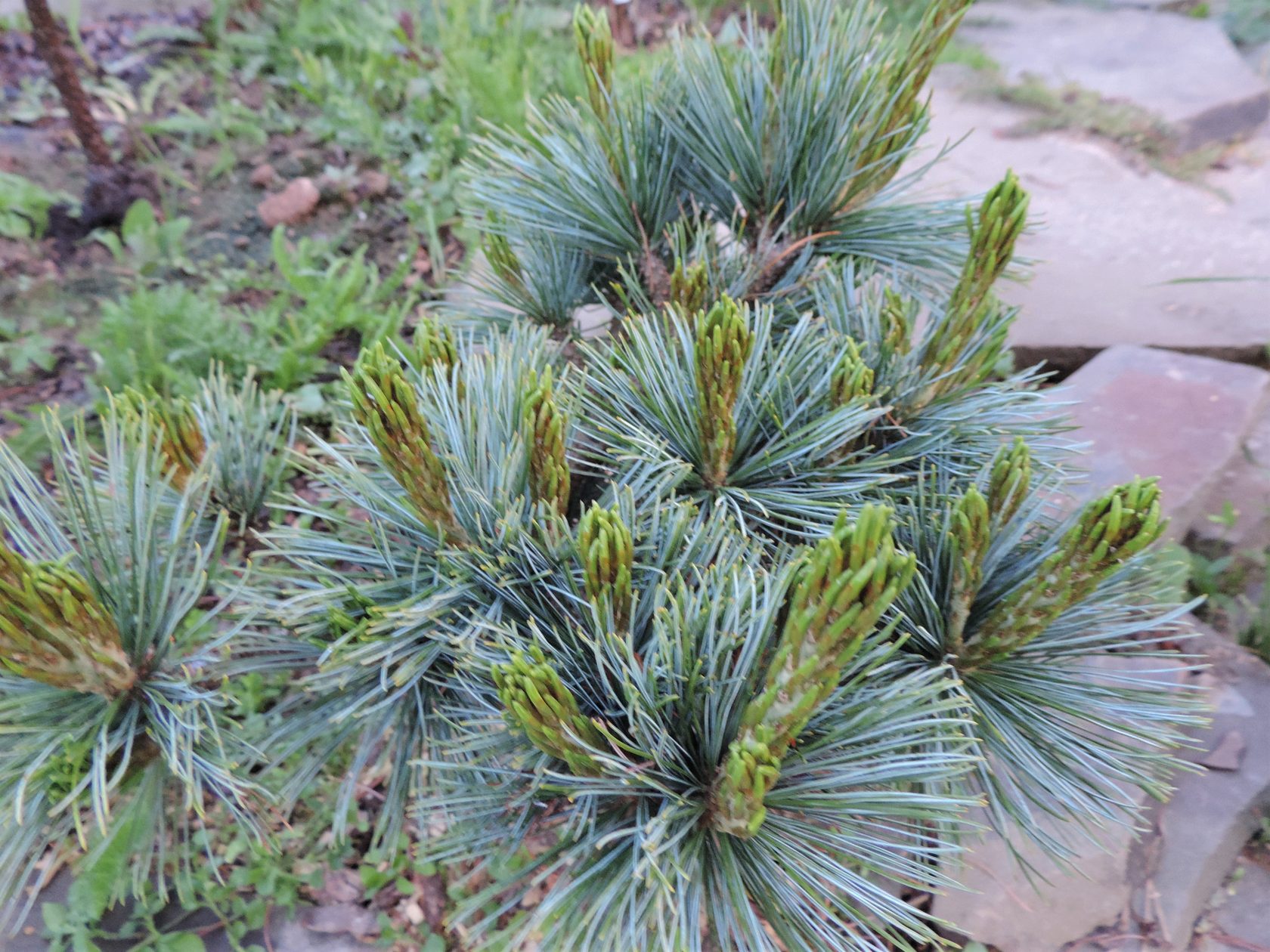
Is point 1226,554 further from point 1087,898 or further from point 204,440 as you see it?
point 204,440

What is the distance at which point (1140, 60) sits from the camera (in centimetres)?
455

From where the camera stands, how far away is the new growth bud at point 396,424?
912 mm

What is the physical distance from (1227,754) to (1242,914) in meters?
0.31

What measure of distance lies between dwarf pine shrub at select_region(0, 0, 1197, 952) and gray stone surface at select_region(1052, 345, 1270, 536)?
1019 mm

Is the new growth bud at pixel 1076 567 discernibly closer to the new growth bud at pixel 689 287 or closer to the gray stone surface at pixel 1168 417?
the new growth bud at pixel 689 287

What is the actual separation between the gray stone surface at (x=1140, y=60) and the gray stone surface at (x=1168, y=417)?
215 centimetres

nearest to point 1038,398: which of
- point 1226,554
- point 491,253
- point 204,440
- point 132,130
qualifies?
point 491,253

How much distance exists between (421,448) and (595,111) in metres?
0.83

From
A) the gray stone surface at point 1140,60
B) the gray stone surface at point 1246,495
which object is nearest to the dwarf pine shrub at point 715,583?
the gray stone surface at point 1246,495

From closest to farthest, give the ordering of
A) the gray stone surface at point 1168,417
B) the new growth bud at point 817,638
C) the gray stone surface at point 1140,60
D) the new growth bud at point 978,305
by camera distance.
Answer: the new growth bud at point 817,638 < the new growth bud at point 978,305 < the gray stone surface at point 1168,417 < the gray stone surface at point 1140,60

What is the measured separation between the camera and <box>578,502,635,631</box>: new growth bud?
33.9 inches

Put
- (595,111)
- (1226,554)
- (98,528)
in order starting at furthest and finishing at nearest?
1. (1226,554)
2. (595,111)
3. (98,528)

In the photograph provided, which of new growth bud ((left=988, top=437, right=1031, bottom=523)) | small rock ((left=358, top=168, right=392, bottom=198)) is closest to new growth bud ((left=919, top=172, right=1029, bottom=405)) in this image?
new growth bud ((left=988, top=437, right=1031, bottom=523))

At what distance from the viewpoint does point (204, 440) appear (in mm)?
1351
